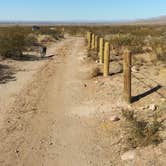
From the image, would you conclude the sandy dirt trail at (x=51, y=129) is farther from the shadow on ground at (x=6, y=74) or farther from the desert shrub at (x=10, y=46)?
the desert shrub at (x=10, y=46)

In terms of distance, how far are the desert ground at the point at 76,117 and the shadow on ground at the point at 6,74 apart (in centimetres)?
8

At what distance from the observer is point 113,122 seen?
8.39 metres

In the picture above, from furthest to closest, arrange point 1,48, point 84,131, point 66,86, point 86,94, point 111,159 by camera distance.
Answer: point 1,48 < point 66,86 < point 86,94 < point 84,131 < point 111,159

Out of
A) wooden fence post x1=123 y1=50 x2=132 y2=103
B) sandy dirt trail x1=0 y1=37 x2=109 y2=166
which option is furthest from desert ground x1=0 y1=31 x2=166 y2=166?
wooden fence post x1=123 y1=50 x2=132 y2=103

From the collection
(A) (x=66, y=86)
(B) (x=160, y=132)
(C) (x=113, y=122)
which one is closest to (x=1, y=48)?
(A) (x=66, y=86)

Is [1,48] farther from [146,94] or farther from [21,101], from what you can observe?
[146,94]

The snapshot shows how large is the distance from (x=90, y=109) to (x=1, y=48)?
11.9 meters

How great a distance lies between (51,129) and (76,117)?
1111 millimetres

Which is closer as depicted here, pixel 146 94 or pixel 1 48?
pixel 146 94

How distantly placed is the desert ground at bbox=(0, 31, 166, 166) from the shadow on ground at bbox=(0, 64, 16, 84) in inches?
3.2

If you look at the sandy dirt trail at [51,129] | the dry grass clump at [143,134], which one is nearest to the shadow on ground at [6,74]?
the sandy dirt trail at [51,129]

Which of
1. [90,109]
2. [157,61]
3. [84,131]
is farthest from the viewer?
[157,61]

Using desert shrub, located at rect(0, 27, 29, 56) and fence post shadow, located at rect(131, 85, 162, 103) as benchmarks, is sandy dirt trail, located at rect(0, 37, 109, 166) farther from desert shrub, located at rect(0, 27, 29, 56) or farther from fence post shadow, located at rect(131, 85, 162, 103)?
desert shrub, located at rect(0, 27, 29, 56)

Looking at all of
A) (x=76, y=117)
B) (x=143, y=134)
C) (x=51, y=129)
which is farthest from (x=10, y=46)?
(x=143, y=134)
